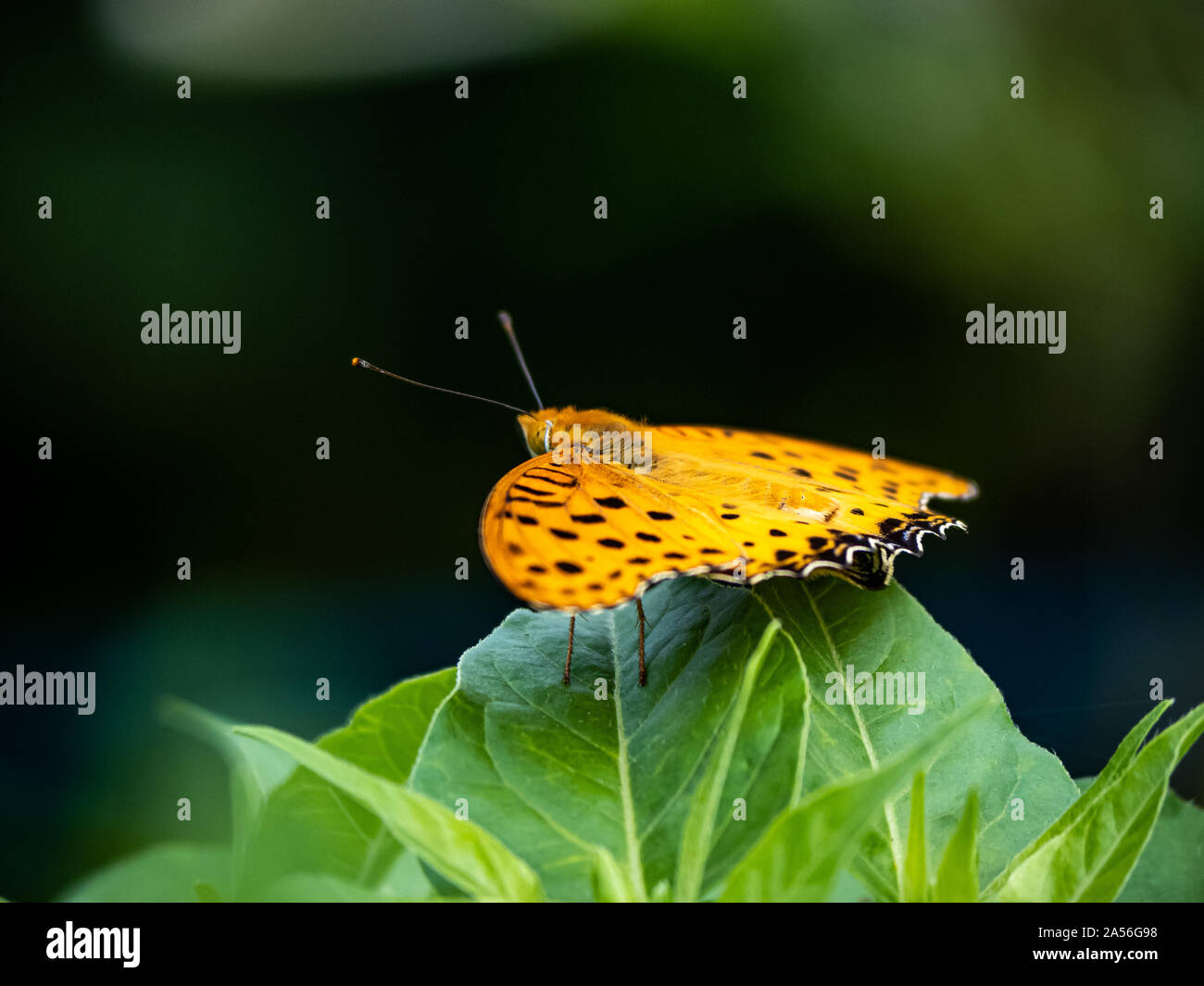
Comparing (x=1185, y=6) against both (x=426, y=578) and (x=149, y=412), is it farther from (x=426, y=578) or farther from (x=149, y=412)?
(x=149, y=412)

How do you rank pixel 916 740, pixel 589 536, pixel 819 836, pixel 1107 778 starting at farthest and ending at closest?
pixel 589 536
pixel 916 740
pixel 1107 778
pixel 819 836

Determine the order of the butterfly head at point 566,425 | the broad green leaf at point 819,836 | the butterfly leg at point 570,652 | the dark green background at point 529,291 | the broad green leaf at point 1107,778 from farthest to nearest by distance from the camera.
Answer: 1. the dark green background at point 529,291
2. the butterfly head at point 566,425
3. the butterfly leg at point 570,652
4. the broad green leaf at point 1107,778
5. the broad green leaf at point 819,836

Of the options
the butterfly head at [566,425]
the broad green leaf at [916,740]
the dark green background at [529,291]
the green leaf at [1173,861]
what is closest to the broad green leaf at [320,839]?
the broad green leaf at [916,740]

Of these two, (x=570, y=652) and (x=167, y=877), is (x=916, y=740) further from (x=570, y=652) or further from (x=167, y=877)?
(x=167, y=877)

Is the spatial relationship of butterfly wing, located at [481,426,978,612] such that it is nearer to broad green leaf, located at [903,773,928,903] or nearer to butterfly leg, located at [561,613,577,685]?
Answer: butterfly leg, located at [561,613,577,685]

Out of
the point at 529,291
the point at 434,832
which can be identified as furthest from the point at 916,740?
the point at 529,291

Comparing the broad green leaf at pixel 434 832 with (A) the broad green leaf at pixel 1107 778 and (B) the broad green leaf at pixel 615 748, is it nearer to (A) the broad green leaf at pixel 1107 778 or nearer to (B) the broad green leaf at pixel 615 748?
(B) the broad green leaf at pixel 615 748
